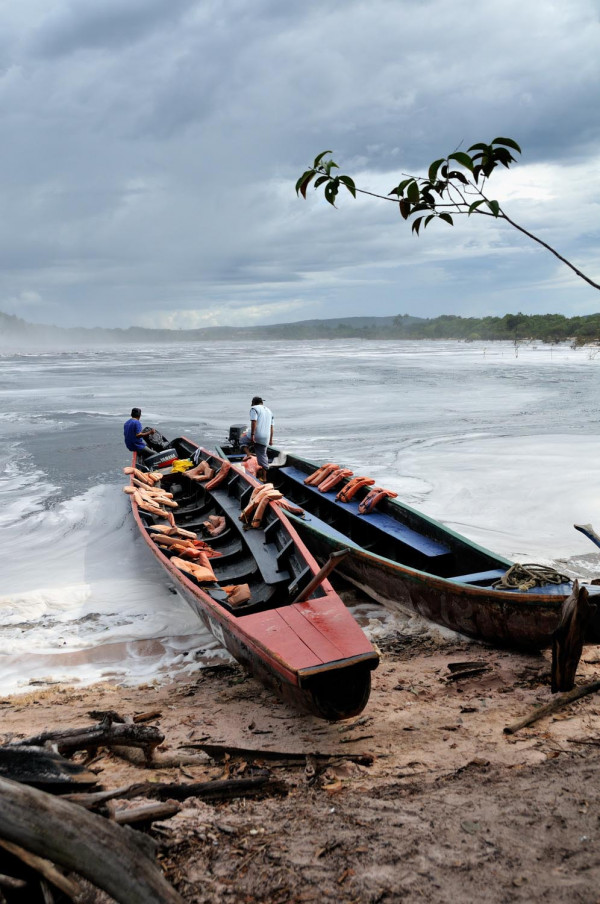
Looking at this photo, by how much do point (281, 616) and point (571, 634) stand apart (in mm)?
2460

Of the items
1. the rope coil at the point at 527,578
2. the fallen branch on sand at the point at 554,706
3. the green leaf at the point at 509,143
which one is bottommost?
the fallen branch on sand at the point at 554,706

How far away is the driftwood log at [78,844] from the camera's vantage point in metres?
2.33

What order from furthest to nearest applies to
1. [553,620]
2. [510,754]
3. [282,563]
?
[282,563] < [553,620] < [510,754]

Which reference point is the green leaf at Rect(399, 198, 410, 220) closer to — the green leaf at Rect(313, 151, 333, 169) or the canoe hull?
the green leaf at Rect(313, 151, 333, 169)

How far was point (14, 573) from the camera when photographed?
933cm

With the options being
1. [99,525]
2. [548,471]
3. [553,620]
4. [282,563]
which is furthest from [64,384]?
[553,620]

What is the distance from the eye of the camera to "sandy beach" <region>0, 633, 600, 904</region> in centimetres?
273

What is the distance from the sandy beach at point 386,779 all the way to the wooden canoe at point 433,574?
336mm

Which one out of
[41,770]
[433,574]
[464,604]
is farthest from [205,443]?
[41,770]

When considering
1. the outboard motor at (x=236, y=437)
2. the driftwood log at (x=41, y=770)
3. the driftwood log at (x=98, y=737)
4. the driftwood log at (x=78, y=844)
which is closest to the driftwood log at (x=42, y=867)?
the driftwood log at (x=78, y=844)

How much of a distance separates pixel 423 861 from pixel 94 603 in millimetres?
6647

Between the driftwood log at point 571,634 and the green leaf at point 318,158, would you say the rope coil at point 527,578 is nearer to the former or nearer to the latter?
the driftwood log at point 571,634

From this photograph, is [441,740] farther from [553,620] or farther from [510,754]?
[553,620]

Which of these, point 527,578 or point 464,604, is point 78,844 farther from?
point 527,578
